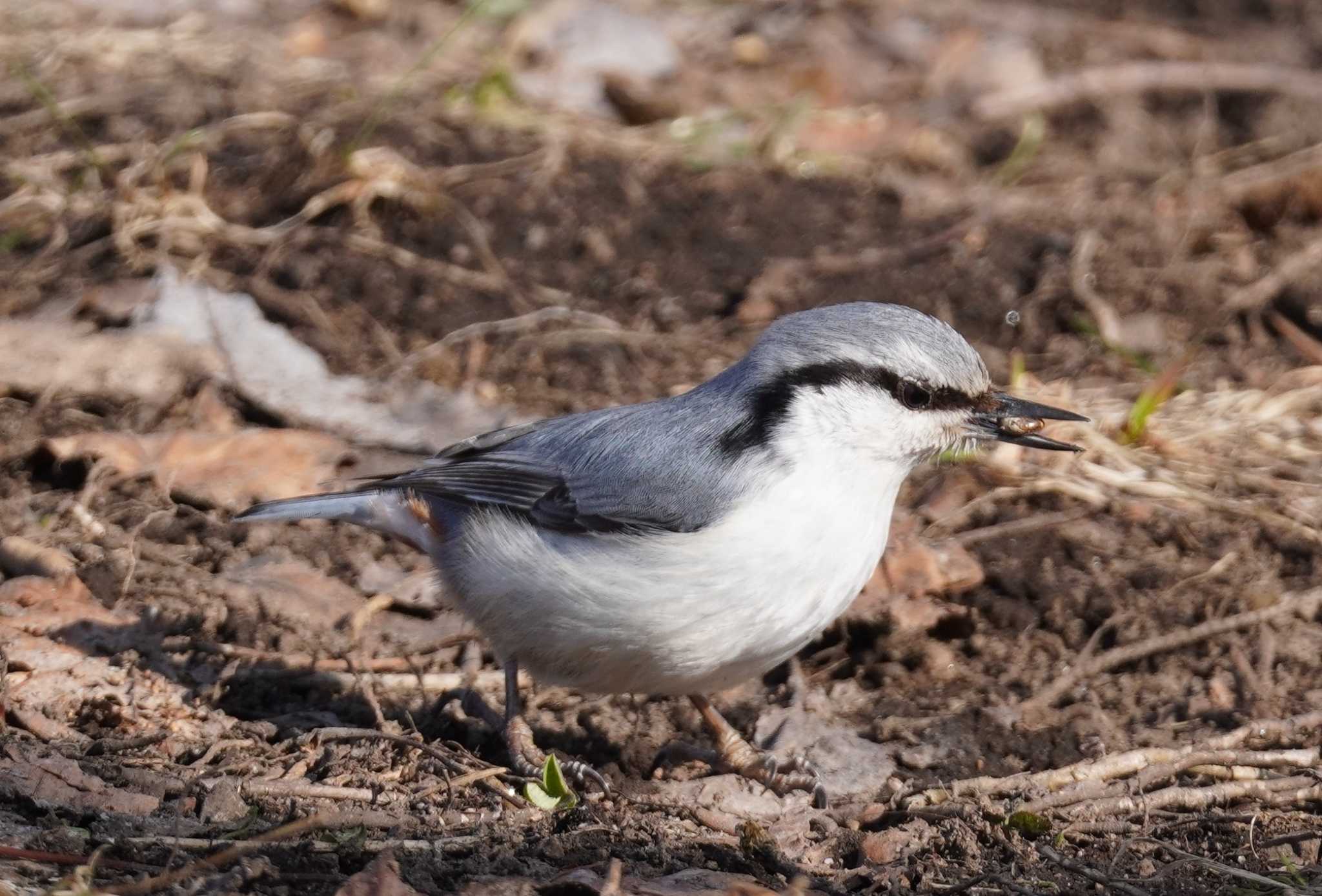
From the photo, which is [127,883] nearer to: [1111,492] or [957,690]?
[957,690]

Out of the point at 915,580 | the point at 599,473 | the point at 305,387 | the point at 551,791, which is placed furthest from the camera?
the point at 305,387

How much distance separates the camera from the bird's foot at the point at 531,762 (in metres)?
3.80

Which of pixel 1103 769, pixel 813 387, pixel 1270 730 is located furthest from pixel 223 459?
pixel 1270 730

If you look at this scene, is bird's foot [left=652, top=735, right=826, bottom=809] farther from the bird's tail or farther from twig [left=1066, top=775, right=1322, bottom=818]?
the bird's tail

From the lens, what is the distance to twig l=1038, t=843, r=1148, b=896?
129 inches

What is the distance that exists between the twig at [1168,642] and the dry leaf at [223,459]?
2509 mm

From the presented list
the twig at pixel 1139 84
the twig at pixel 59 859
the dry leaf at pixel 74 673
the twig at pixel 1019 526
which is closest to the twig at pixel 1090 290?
the twig at pixel 1019 526

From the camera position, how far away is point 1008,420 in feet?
13.1

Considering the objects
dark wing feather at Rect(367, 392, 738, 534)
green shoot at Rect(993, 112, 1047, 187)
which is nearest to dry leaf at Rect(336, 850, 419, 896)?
dark wing feather at Rect(367, 392, 738, 534)

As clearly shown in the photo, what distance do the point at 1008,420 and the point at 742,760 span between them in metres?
1.17

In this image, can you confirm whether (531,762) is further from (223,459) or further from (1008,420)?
(223,459)

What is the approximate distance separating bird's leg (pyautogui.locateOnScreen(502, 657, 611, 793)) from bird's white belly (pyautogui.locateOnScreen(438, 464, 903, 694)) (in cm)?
19

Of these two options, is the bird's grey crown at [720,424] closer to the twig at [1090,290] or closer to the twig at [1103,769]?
the twig at [1103,769]

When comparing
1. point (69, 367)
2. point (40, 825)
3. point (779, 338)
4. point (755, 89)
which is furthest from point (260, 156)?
point (40, 825)
